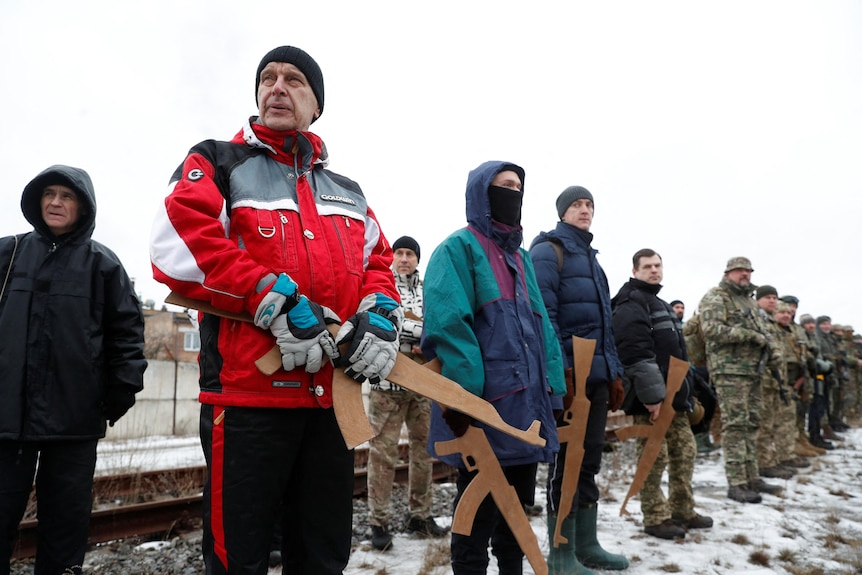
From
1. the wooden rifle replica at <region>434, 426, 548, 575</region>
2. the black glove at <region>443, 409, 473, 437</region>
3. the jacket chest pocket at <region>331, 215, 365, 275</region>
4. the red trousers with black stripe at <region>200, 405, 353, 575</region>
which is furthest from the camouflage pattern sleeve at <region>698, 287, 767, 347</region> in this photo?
the red trousers with black stripe at <region>200, 405, 353, 575</region>

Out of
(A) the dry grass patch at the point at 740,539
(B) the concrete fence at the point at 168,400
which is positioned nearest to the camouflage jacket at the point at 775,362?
(A) the dry grass patch at the point at 740,539

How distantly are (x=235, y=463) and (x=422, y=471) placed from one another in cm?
300

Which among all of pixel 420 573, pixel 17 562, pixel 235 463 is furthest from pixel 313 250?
pixel 17 562

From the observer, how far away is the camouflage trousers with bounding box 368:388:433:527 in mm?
4383

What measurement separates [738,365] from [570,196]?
3.59 metres

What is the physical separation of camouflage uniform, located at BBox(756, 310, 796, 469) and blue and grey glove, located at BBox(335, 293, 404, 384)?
655cm

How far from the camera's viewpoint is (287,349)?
1.90 metres

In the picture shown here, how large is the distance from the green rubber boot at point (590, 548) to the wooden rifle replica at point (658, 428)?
0.78 m

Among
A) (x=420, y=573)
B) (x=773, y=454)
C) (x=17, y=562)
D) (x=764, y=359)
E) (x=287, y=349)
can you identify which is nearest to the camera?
(x=287, y=349)

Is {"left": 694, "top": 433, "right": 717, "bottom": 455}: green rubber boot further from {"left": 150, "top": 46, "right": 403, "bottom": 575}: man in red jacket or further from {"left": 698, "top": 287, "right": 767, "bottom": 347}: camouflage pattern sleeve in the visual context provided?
{"left": 150, "top": 46, "right": 403, "bottom": 575}: man in red jacket

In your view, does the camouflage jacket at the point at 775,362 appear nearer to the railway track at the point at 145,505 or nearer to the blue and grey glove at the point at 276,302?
the railway track at the point at 145,505

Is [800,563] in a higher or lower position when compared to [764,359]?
lower

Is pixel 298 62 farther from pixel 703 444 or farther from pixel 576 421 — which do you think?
pixel 703 444

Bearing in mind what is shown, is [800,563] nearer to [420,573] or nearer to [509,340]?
[420,573]
